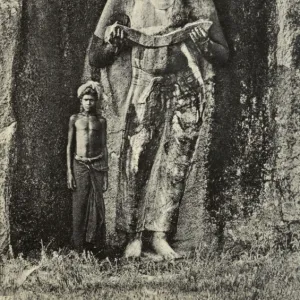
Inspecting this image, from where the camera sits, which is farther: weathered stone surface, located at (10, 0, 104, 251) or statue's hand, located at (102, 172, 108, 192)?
statue's hand, located at (102, 172, 108, 192)

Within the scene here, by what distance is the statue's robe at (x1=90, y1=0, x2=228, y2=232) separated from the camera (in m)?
5.42

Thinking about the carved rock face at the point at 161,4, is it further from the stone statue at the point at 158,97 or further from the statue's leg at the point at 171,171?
the statue's leg at the point at 171,171

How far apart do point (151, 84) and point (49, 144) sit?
2.90ft

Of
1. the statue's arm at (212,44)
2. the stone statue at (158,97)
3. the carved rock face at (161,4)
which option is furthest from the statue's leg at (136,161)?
the carved rock face at (161,4)

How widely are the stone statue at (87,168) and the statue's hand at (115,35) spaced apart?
0.34 m

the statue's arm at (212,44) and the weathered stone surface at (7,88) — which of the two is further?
the statue's arm at (212,44)

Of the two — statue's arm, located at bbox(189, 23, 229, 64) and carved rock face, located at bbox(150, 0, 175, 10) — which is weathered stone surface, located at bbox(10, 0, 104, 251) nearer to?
carved rock face, located at bbox(150, 0, 175, 10)

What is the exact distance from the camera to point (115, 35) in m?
5.36

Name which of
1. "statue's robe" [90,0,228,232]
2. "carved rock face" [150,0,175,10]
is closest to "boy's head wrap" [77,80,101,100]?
"statue's robe" [90,0,228,232]

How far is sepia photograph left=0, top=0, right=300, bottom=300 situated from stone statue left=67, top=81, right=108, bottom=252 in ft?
0.03

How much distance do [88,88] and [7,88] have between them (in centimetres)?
59

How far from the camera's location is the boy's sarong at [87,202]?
540 centimetres

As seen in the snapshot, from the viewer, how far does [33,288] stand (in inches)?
209

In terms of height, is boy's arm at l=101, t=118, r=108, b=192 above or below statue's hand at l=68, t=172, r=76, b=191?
above
